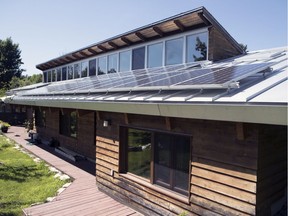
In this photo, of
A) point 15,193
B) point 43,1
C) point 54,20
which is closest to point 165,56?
point 43,1

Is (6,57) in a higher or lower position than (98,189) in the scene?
higher

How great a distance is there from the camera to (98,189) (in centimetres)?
815

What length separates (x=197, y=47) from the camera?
8.86 metres

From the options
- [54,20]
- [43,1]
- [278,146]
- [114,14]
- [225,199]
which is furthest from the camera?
[54,20]

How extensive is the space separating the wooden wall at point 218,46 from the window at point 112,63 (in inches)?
213

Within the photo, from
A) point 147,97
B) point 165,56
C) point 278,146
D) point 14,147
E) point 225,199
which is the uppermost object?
→ point 165,56

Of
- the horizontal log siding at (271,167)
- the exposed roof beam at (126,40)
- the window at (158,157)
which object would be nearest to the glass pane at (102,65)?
the exposed roof beam at (126,40)

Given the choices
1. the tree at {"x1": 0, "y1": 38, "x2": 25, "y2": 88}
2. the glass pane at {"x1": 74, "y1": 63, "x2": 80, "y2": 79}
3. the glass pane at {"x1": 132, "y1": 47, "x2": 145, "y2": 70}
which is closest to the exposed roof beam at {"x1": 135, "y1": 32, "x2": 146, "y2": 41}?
the glass pane at {"x1": 132, "y1": 47, "x2": 145, "y2": 70}

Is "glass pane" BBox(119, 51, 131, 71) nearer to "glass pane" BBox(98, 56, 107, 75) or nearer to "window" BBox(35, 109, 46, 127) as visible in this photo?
"glass pane" BBox(98, 56, 107, 75)

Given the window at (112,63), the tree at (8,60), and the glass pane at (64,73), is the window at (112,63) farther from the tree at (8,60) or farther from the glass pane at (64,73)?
the tree at (8,60)

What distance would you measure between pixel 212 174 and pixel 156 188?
1630 mm

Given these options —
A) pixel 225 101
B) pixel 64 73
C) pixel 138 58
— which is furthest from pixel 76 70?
pixel 225 101

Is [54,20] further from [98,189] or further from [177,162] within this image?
[177,162]

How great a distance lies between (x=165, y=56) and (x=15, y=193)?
21.7 feet
